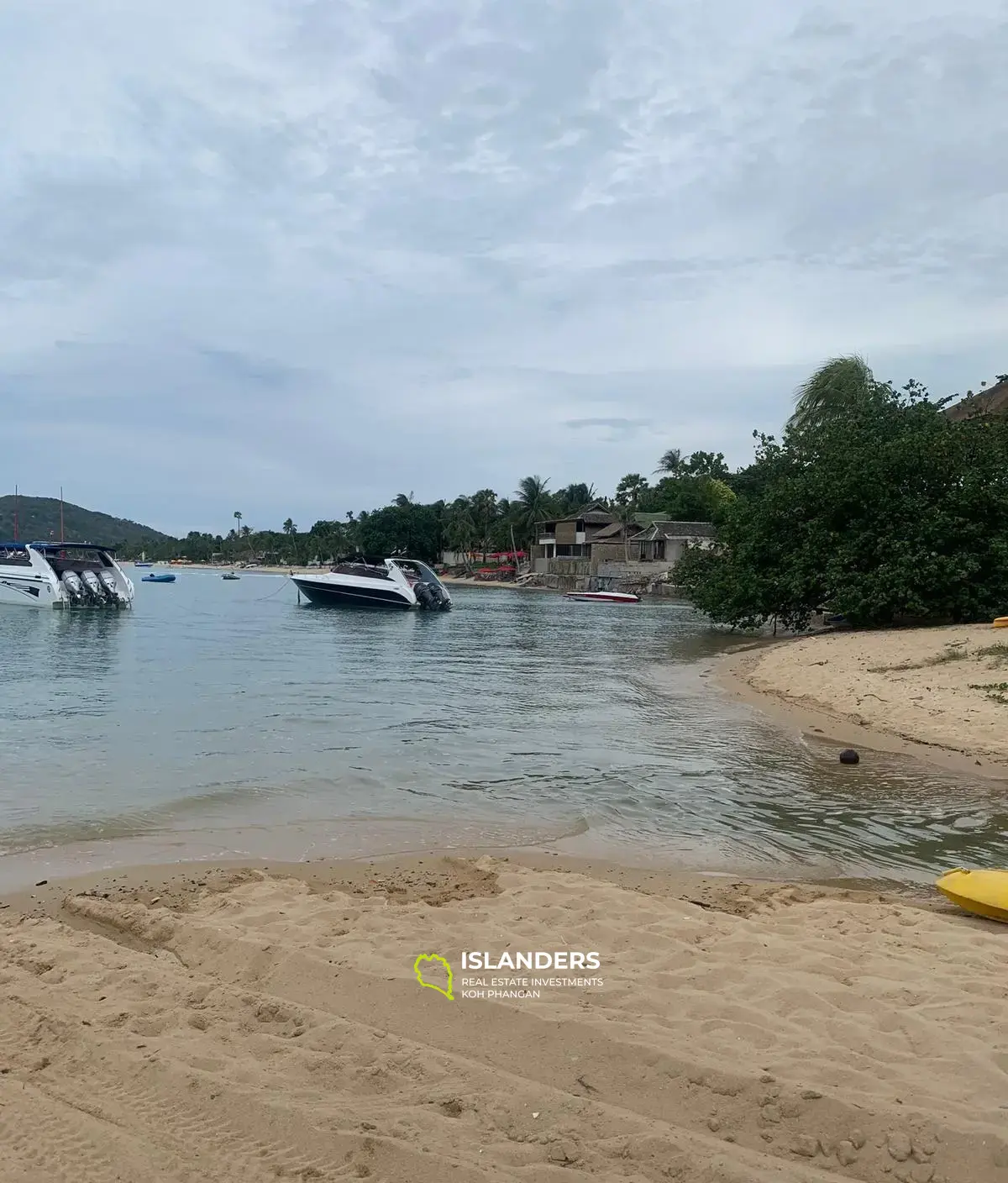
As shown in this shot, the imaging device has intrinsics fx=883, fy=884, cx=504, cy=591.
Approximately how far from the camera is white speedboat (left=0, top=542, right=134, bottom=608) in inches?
1697

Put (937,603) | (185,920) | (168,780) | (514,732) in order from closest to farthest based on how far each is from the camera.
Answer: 1. (185,920)
2. (168,780)
3. (514,732)
4. (937,603)

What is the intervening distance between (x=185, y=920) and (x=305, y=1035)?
6.31 feet

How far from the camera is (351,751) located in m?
11.8

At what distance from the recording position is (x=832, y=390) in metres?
42.7

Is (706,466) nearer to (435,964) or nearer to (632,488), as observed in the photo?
(632,488)

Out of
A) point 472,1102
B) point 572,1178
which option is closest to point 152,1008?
point 472,1102

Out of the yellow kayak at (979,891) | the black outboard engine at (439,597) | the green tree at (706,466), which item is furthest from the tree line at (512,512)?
the yellow kayak at (979,891)

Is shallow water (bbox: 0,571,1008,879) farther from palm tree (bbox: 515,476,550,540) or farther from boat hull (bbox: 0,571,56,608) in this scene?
palm tree (bbox: 515,476,550,540)

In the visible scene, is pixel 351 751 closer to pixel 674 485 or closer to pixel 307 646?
pixel 307 646

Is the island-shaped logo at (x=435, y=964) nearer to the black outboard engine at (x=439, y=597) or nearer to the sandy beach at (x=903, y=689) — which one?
the sandy beach at (x=903, y=689)

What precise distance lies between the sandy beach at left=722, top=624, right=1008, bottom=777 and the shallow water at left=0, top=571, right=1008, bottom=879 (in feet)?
3.15

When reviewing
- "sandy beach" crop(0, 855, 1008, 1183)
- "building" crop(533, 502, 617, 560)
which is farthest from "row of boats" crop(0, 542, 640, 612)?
"sandy beach" crop(0, 855, 1008, 1183)

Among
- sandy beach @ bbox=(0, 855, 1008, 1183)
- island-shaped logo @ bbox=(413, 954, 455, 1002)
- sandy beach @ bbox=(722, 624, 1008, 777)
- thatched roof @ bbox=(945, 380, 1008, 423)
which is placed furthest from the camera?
thatched roof @ bbox=(945, 380, 1008, 423)

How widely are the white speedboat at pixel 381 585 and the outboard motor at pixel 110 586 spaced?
360 inches
